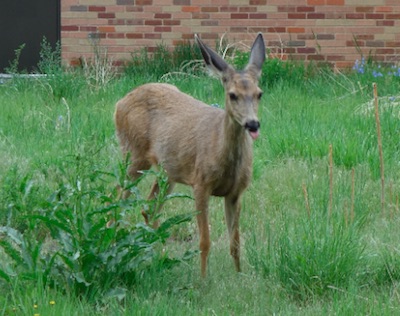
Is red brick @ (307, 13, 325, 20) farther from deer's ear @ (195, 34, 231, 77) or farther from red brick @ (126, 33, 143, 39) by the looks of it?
deer's ear @ (195, 34, 231, 77)

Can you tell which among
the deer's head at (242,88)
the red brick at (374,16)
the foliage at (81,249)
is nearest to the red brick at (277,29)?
the red brick at (374,16)

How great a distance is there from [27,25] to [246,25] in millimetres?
3735

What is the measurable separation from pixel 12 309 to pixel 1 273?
0.36 metres

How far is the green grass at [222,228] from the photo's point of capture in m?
5.73

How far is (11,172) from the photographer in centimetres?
666

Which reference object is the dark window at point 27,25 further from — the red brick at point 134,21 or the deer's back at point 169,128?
the deer's back at point 169,128

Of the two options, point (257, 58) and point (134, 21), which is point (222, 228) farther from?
point (134, 21)

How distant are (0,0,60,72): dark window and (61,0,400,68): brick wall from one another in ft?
5.99

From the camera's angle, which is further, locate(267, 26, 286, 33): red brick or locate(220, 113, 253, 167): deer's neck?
locate(267, 26, 286, 33): red brick

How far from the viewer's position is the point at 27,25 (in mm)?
15914

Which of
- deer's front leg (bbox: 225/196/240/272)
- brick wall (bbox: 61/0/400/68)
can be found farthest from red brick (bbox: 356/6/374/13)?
deer's front leg (bbox: 225/196/240/272)

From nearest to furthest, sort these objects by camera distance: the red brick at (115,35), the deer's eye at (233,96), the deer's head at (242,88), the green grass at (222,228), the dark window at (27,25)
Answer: the green grass at (222,228) → the deer's head at (242,88) → the deer's eye at (233,96) → the red brick at (115,35) → the dark window at (27,25)

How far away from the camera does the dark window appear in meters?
15.8

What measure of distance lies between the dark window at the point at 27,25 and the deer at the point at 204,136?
7780 millimetres
